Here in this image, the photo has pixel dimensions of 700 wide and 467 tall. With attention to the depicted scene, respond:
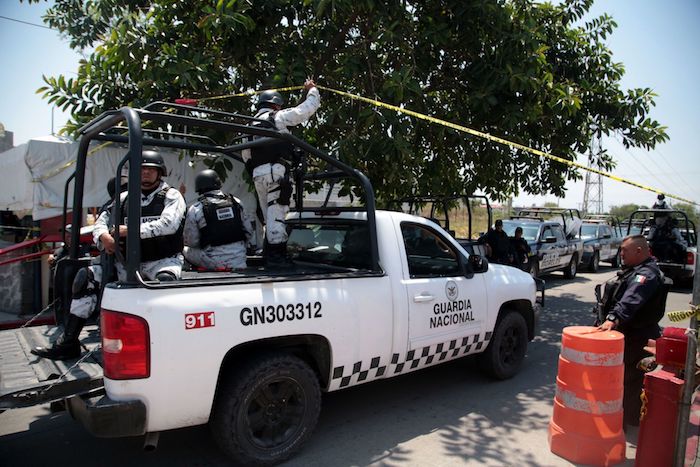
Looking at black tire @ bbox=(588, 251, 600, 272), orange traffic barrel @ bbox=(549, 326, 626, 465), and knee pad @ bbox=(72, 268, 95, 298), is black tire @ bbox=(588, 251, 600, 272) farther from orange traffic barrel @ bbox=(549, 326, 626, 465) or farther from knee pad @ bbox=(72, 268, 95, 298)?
knee pad @ bbox=(72, 268, 95, 298)

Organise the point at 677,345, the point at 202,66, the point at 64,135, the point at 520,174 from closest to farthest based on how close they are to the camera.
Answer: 1. the point at 677,345
2. the point at 202,66
3. the point at 64,135
4. the point at 520,174

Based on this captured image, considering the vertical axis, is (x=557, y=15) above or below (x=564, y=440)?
above

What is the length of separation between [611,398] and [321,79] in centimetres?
595

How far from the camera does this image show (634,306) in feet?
12.3

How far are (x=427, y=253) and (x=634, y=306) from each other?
1.74 meters

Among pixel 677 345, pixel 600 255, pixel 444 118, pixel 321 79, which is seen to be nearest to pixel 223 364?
pixel 677 345

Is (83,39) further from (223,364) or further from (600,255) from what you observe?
(600,255)

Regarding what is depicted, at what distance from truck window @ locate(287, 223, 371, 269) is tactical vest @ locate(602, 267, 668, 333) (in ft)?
6.97

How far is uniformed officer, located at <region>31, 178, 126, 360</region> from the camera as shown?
3.25m

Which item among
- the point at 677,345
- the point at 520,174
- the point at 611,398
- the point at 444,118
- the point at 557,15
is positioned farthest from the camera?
the point at 520,174

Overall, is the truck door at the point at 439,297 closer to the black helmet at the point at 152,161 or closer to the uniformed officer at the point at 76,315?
the black helmet at the point at 152,161

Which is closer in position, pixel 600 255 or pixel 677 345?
pixel 677 345

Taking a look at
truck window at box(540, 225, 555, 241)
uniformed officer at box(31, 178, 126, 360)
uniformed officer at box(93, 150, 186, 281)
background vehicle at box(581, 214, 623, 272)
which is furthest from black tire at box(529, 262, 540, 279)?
Answer: uniformed officer at box(31, 178, 126, 360)

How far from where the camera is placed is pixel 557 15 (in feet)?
30.2
